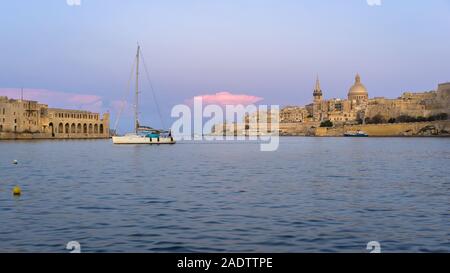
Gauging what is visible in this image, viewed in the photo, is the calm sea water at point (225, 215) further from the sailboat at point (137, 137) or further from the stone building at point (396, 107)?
the stone building at point (396, 107)

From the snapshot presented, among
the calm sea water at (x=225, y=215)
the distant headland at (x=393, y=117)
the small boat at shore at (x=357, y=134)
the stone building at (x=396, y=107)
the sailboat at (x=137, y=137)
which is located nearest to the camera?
the calm sea water at (x=225, y=215)

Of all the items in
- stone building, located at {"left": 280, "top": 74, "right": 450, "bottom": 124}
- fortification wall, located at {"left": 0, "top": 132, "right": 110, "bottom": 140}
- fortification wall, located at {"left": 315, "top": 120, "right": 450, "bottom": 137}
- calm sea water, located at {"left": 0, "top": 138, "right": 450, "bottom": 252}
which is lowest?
calm sea water, located at {"left": 0, "top": 138, "right": 450, "bottom": 252}

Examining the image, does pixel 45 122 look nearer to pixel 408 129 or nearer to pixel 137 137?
pixel 137 137

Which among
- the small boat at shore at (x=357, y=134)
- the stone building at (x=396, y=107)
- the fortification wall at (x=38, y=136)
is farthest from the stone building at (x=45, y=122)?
the stone building at (x=396, y=107)

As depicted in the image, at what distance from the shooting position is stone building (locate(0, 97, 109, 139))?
334 feet

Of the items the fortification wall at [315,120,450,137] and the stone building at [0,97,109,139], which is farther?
the fortification wall at [315,120,450,137]

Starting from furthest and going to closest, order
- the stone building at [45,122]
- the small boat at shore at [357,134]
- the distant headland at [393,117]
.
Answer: the small boat at shore at [357,134] < the distant headland at [393,117] < the stone building at [45,122]

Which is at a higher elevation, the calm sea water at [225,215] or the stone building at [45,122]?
the stone building at [45,122]

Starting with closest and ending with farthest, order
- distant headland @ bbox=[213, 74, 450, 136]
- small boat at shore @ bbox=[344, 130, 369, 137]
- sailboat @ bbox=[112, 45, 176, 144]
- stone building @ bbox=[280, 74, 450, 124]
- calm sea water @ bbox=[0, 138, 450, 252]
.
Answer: calm sea water @ bbox=[0, 138, 450, 252] < sailboat @ bbox=[112, 45, 176, 144] < distant headland @ bbox=[213, 74, 450, 136] < stone building @ bbox=[280, 74, 450, 124] < small boat at shore @ bbox=[344, 130, 369, 137]

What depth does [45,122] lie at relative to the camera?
112 meters

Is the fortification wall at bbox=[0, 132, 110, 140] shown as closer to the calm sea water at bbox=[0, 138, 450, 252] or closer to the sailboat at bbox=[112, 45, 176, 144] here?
the sailboat at bbox=[112, 45, 176, 144]

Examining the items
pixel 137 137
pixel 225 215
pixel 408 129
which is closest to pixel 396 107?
pixel 408 129

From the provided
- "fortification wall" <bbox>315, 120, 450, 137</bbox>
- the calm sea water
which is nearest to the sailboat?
the calm sea water

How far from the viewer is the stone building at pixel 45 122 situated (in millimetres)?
101812
